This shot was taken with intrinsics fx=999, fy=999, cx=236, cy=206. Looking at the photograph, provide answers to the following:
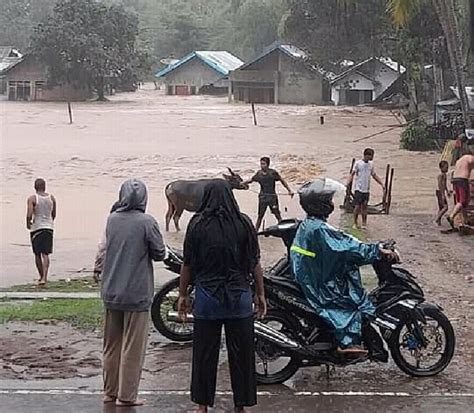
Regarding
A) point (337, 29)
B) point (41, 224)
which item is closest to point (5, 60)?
point (337, 29)

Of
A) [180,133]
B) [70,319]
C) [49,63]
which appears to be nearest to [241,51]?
[49,63]

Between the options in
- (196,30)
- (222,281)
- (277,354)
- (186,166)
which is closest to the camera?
(222,281)

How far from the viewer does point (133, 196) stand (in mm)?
6422

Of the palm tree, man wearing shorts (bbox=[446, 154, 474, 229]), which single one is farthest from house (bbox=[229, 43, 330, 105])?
man wearing shorts (bbox=[446, 154, 474, 229])

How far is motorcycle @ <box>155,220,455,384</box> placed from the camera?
23.4 ft

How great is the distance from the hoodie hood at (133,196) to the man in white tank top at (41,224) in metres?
6.96

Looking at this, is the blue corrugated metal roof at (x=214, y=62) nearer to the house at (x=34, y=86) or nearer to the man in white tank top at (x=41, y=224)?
the house at (x=34, y=86)

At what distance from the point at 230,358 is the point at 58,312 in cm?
438

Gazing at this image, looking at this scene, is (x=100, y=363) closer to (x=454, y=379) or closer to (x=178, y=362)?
(x=178, y=362)

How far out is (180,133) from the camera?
50.6m

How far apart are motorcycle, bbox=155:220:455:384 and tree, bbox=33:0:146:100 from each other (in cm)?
7455

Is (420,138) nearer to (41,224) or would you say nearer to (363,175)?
(363,175)

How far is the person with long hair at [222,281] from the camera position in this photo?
582 centimetres

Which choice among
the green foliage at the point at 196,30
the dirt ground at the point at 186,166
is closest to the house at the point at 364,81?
the dirt ground at the point at 186,166
